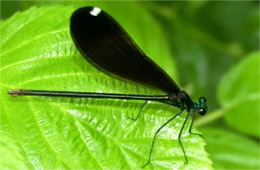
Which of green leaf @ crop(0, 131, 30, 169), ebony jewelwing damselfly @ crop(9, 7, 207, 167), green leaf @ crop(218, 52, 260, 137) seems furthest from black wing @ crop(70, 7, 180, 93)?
green leaf @ crop(218, 52, 260, 137)

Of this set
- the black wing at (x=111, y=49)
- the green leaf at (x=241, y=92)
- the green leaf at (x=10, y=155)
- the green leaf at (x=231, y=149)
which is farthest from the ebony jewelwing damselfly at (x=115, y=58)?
the green leaf at (x=241, y=92)

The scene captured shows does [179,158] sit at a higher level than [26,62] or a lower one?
lower

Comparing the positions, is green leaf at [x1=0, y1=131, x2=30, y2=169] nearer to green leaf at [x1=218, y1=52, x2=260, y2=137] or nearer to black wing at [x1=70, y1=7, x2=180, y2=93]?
black wing at [x1=70, y1=7, x2=180, y2=93]

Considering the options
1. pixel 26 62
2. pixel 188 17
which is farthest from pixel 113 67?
pixel 188 17

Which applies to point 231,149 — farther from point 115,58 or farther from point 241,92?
point 115,58

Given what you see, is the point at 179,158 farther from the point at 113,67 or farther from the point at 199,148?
the point at 113,67

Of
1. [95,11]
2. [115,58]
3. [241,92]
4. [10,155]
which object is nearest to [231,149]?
[241,92]

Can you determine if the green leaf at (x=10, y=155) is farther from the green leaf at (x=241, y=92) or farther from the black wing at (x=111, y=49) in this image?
the green leaf at (x=241, y=92)
